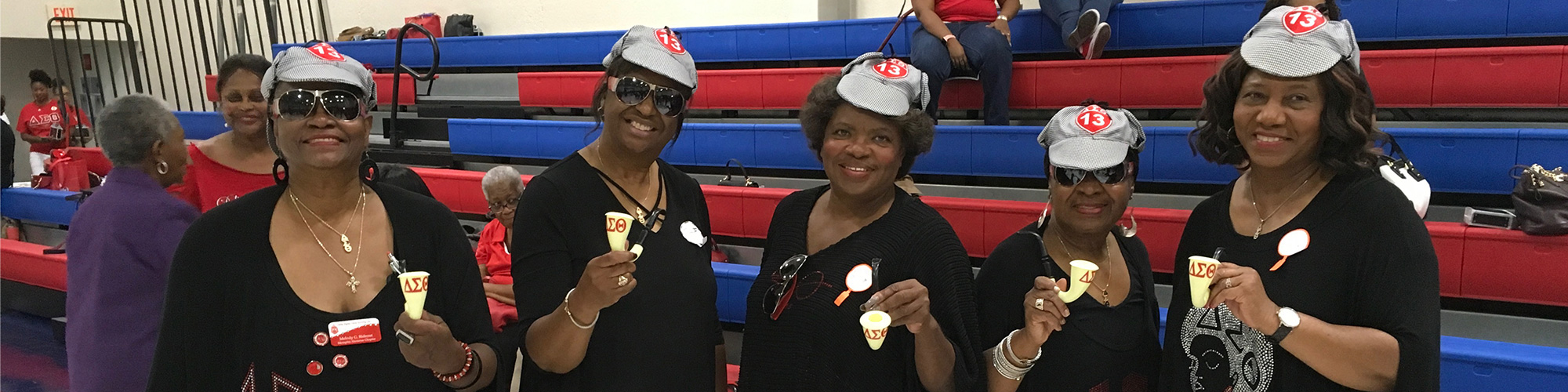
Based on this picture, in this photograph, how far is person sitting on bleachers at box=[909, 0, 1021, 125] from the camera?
A: 15.4 feet

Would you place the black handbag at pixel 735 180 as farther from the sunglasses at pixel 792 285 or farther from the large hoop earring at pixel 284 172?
the large hoop earring at pixel 284 172

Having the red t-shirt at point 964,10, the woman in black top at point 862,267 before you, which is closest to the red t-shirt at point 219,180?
the woman in black top at point 862,267

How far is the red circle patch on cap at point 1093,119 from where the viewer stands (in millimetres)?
1890

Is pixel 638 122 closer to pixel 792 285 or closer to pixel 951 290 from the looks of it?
pixel 792 285

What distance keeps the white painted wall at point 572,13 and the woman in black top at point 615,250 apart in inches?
228

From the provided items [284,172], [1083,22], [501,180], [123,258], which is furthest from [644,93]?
[1083,22]

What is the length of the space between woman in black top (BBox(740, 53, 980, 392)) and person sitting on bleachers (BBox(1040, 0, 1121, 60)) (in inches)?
121

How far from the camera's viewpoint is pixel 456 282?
1.75m

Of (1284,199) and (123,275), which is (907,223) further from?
(123,275)

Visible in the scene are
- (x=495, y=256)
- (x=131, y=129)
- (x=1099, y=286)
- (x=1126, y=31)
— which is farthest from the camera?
(x=1126, y=31)

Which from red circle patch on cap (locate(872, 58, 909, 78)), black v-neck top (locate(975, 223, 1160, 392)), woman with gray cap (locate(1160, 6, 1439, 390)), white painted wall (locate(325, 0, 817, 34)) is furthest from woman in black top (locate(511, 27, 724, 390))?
white painted wall (locate(325, 0, 817, 34))

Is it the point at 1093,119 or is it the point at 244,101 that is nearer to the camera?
the point at 1093,119

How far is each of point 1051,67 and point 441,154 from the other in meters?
4.69

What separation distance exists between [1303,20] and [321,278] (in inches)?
71.1
